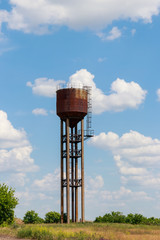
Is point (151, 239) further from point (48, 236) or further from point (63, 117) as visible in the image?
point (63, 117)

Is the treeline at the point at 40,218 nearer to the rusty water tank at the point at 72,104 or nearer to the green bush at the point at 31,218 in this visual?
the green bush at the point at 31,218

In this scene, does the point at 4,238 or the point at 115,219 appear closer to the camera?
the point at 4,238

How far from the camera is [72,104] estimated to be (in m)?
55.8


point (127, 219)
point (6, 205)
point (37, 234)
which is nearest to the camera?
point (37, 234)

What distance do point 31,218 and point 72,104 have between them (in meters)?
23.0

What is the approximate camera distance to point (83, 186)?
183 feet

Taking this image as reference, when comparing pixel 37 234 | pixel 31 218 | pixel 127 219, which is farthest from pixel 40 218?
pixel 37 234

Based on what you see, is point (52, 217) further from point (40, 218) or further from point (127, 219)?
point (127, 219)

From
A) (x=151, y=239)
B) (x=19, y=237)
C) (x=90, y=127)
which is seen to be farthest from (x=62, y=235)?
(x=90, y=127)

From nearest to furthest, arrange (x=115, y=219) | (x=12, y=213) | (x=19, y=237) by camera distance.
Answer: (x=19, y=237)
(x=12, y=213)
(x=115, y=219)

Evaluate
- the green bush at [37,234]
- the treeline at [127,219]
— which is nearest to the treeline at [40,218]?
the treeline at [127,219]

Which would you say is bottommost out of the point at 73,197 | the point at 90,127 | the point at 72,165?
the point at 73,197

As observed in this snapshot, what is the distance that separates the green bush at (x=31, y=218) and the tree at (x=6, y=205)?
18379 millimetres

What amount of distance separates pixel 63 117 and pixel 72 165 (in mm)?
7087
